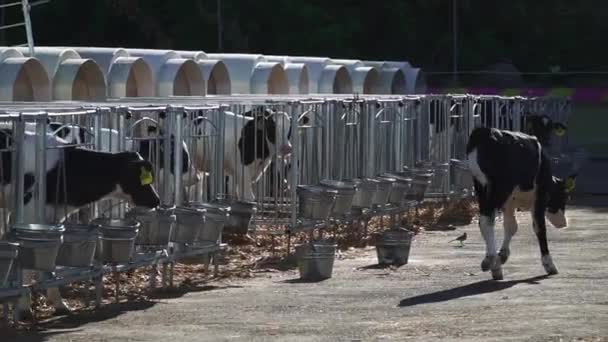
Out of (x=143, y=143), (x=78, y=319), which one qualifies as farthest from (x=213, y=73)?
(x=78, y=319)

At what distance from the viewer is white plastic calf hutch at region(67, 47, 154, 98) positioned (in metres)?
23.4

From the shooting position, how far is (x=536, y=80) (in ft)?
164

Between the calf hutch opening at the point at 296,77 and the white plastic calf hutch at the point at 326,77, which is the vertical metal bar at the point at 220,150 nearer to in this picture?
the calf hutch opening at the point at 296,77

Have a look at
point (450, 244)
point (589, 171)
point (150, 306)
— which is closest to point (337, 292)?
point (150, 306)

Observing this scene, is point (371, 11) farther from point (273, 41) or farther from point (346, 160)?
point (346, 160)

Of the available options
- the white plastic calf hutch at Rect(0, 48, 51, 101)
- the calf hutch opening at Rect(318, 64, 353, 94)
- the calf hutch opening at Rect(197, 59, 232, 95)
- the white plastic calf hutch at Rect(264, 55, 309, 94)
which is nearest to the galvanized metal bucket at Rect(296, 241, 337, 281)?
the white plastic calf hutch at Rect(0, 48, 51, 101)

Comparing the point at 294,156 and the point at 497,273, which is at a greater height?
the point at 294,156

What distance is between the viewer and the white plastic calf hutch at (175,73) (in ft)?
81.2

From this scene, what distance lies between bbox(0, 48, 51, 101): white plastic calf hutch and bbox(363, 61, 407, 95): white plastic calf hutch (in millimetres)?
13315

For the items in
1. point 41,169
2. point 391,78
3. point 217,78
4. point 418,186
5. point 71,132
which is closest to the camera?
point 41,169

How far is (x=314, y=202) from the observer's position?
1719cm

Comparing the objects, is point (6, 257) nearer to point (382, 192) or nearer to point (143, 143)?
point (143, 143)

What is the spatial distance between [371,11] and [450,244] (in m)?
36.2

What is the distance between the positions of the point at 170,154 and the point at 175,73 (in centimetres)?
1021
